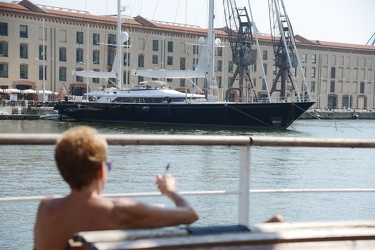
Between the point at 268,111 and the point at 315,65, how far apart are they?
5332 centimetres

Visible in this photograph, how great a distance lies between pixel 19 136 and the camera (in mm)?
3178

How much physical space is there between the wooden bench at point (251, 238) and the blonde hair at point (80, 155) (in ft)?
0.77

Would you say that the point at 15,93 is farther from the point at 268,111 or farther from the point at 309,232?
the point at 309,232

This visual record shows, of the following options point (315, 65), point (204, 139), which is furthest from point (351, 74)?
point (204, 139)

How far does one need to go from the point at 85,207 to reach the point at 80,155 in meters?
0.24

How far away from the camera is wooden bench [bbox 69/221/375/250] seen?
2623 millimetres

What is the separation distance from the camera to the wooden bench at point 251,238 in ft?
8.61

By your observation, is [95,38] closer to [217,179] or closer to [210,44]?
[210,44]

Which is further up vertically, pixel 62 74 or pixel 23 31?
pixel 23 31

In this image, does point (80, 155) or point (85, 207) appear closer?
point (80, 155)

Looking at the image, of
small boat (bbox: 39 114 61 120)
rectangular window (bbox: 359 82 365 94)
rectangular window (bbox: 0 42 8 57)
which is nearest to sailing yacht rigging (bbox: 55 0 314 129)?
small boat (bbox: 39 114 61 120)

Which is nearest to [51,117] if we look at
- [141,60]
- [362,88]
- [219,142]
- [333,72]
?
[141,60]

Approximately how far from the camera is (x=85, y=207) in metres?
2.74

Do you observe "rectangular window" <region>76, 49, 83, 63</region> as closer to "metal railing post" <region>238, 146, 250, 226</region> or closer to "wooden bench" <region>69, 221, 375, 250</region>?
"metal railing post" <region>238, 146, 250, 226</region>
